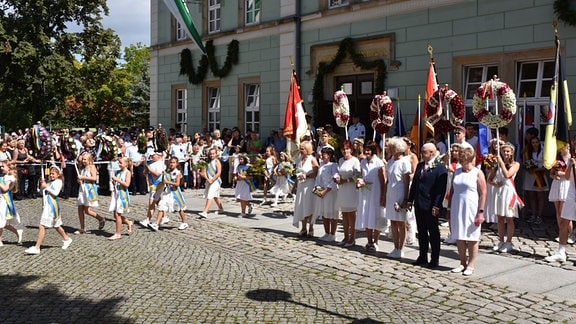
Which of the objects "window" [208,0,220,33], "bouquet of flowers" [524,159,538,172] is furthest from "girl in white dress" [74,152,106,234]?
"window" [208,0,220,33]

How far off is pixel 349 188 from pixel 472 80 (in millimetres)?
6968

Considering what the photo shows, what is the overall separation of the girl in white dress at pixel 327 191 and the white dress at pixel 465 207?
253 cm

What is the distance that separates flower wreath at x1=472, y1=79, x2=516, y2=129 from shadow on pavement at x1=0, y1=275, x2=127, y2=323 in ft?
20.2

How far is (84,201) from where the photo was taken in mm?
11031

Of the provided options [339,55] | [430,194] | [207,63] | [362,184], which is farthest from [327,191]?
[207,63]

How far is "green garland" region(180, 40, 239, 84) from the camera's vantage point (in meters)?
22.9

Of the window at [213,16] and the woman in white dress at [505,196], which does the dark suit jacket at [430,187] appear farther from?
the window at [213,16]

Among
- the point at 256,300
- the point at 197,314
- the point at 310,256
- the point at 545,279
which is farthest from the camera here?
the point at 310,256

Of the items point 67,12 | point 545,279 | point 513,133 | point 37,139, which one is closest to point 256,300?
point 545,279

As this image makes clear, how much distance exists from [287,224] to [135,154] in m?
7.52

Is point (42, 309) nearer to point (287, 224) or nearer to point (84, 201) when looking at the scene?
point (84, 201)

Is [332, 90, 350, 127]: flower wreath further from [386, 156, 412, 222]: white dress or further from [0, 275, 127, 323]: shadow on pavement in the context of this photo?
[0, 275, 127, 323]: shadow on pavement

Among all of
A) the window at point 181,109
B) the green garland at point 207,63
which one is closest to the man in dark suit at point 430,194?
the green garland at point 207,63

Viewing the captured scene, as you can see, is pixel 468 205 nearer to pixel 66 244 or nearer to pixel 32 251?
pixel 66 244
